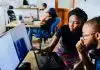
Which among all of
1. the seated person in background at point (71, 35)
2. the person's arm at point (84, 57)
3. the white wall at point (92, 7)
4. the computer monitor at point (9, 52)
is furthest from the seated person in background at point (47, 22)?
the person's arm at point (84, 57)

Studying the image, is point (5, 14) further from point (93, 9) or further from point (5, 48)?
point (5, 48)

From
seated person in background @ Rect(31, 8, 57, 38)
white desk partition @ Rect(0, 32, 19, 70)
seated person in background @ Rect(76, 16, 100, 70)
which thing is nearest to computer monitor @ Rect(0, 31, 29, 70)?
white desk partition @ Rect(0, 32, 19, 70)

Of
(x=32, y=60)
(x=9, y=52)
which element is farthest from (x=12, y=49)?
(x=32, y=60)

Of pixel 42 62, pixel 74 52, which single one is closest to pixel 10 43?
pixel 42 62

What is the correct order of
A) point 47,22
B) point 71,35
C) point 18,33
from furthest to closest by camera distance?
point 47,22 < point 71,35 < point 18,33

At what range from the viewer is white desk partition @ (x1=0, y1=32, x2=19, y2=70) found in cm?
133

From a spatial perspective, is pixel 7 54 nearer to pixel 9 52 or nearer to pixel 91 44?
pixel 9 52

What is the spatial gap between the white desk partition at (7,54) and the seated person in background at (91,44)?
1.59ft

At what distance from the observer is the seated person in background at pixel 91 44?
1.42 meters

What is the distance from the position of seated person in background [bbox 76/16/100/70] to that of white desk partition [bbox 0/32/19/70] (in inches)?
19.1

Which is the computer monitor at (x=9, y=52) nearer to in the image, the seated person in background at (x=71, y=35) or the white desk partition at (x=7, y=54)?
the white desk partition at (x=7, y=54)

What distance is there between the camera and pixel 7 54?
1.41 m

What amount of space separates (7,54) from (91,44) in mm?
593

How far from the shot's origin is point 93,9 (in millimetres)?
5910
